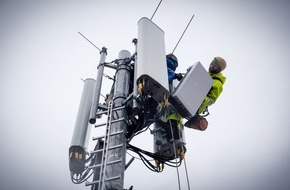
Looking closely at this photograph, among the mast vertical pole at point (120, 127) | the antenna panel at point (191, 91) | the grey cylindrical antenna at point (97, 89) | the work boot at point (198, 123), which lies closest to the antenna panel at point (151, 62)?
the antenna panel at point (191, 91)

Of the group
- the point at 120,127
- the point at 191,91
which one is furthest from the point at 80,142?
the point at 191,91

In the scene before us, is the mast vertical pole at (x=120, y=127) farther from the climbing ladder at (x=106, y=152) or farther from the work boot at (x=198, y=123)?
the work boot at (x=198, y=123)

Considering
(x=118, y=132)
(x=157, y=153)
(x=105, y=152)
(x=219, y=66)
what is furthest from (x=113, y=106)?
(x=219, y=66)

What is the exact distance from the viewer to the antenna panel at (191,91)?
479cm

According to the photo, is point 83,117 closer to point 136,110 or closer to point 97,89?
point 97,89

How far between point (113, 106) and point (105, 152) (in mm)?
931

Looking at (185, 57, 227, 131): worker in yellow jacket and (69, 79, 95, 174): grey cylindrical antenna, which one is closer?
(69, 79, 95, 174): grey cylindrical antenna

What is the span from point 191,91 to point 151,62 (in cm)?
99

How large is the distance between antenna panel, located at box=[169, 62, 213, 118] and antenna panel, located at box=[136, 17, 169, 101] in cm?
Answer: 45

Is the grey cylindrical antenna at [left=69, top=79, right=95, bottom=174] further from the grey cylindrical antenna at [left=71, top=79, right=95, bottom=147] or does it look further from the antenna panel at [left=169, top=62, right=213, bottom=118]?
the antenna panel at [left=169, top=62, right=213, bottom=118]

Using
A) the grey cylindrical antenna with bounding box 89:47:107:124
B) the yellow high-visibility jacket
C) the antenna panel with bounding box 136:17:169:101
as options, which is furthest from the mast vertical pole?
the yellow high-visibility jacket

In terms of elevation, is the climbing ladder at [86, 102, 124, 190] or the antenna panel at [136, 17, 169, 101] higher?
the antenna panel at [136, 17, 169, 101]

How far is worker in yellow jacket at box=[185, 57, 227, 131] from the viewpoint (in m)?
5.52

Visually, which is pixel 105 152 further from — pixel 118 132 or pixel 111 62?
pixel 111 62
